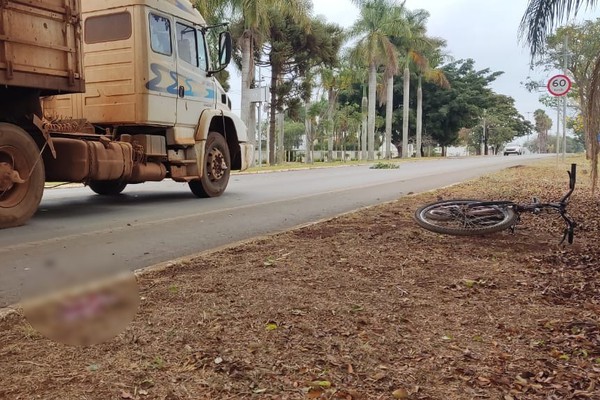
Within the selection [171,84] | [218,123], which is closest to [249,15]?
[218,123]

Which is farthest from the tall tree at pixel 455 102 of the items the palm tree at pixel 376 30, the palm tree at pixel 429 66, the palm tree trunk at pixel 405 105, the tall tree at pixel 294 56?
the tall tree at pixel 294 56

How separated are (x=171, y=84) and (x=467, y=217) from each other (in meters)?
5.72

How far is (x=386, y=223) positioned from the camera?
23.0 ft

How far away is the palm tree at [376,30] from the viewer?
37938 mm

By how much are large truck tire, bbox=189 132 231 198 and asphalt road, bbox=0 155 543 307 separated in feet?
0.97

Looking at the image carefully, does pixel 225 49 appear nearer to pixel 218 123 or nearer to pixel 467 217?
pixel 218 123

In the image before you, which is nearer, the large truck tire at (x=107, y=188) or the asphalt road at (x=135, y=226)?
the asphalt road at (x=135, y=226)

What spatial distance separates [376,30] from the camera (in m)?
38.0

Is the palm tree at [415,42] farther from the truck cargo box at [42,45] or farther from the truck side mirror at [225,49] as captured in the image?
the truck cargo box at [42,45]

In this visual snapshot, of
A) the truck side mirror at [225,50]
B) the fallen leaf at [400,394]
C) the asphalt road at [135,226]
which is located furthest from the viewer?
the truck side mirror at [225,50]

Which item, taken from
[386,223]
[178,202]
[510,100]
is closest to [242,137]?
[178,202]

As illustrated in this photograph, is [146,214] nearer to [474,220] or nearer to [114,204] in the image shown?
[114,204]

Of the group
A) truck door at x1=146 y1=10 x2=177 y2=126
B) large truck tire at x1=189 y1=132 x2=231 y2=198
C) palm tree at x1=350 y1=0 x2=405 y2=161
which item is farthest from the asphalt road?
palm tree at x1=350 y1=0 x2=405 y2=161

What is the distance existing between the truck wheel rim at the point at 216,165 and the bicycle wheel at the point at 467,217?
5272mm
